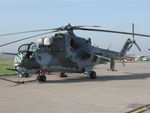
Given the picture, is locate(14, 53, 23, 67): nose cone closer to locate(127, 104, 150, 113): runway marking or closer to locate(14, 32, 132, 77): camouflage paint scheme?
locate(14, 32, 132, 77): camouflage paint scheme

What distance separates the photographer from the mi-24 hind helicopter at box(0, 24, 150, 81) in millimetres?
15648


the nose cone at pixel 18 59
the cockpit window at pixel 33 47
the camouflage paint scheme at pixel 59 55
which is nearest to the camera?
the nose cone at pixel 18 59

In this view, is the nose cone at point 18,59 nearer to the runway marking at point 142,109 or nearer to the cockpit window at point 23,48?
the cockpit window at point 23,48

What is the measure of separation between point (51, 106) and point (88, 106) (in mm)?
1275

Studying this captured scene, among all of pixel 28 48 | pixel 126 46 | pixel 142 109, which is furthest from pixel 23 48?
pixel 126 46

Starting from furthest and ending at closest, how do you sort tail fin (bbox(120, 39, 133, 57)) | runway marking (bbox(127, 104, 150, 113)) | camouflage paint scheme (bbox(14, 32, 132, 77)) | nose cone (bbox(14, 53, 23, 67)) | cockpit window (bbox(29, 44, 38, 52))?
tail fin (bbox(120, 39, 133, 57)) < cockpit window (bbox(29, 44, 38, 52)) < camouflage paint scheme (bbox(14, 32, 132, 77)) < nose cone (bbox(14, 53, 23, 67)) < runway marking (bbox(127, 104, 150, 113))

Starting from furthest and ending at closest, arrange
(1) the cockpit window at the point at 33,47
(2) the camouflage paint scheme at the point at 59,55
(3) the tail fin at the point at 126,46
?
(3) the tail fin at the point at 126,46, (1) the cockpit window at the point at 33,47, (2) the camouflage paint scheme at the point at 59,55

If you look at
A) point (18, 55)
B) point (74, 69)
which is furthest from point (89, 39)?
point (18, 55)

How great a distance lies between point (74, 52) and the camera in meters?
18.2

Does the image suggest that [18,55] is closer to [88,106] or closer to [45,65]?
[45,65]

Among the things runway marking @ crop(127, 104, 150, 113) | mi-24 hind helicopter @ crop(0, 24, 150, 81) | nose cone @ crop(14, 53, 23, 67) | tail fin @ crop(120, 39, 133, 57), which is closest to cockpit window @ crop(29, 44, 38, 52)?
Result: mi-24 hind helicopter @ crop(0, 24, 150, 81)

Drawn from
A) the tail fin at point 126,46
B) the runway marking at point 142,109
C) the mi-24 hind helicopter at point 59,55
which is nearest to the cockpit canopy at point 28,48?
the mi-24 hind helicopter at point 59,55

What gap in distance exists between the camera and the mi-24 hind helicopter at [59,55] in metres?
15.6

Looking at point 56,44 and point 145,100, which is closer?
point 145,100
